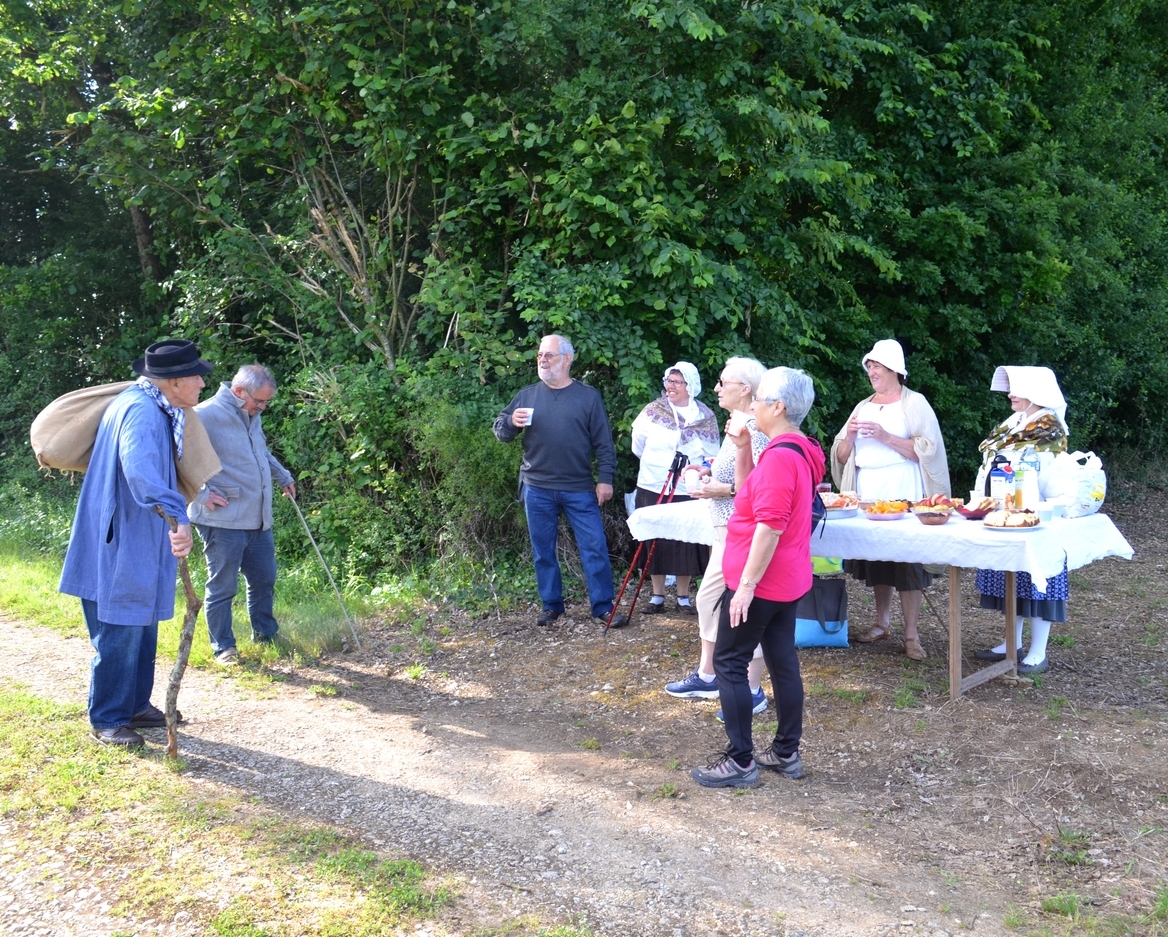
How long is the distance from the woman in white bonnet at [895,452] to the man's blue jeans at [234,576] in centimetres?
375

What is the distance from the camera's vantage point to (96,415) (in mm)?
5328

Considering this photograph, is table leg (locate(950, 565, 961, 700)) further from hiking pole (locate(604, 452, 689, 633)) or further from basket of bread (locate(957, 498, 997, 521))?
hiking pole (locate(604, 452, 689, 633))

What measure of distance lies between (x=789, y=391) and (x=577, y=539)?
3365mm

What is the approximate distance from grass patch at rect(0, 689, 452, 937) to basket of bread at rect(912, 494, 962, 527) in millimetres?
3203

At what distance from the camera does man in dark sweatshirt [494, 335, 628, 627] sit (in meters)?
7.60

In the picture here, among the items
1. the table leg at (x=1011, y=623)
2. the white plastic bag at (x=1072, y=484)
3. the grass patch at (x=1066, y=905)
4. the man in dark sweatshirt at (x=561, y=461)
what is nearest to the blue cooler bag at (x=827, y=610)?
the table leg at (x=1011, y=623)

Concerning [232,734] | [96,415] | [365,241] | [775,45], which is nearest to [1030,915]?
[232,734]

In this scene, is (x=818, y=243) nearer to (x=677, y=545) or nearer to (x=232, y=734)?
(x=677, y=545)

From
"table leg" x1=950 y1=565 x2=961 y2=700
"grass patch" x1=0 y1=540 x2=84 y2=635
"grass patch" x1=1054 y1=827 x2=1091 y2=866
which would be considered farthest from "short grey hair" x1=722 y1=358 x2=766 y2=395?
→ "grass patch" x1=0 y1=540 x2=84 y2=635

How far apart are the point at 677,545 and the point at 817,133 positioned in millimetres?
4548

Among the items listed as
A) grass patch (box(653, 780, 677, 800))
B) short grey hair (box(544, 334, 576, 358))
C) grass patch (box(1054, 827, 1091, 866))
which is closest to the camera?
grass patch (box(1054, 827, 1091, 866))

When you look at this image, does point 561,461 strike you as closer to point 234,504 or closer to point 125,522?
point 234,504

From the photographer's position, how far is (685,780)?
502 centimetres

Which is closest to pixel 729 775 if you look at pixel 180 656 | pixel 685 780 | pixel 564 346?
pixel 685 780
